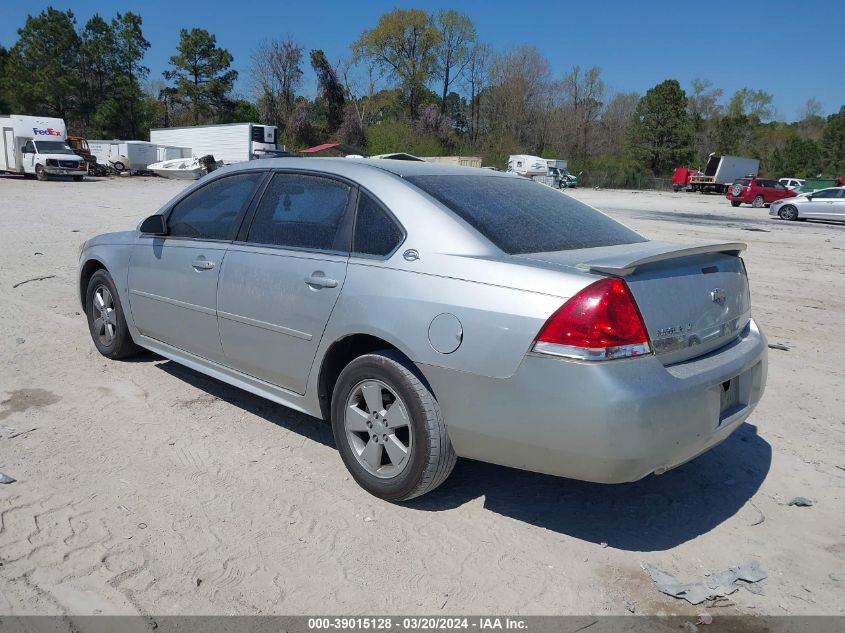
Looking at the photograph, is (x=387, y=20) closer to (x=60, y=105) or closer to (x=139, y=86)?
(x=139, y=86)

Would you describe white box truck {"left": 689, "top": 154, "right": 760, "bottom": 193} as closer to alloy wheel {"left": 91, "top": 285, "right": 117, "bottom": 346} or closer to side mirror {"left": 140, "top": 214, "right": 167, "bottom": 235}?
alloy wheel {"left": 91, "top": 285, "right": 117, "bottom": 346}

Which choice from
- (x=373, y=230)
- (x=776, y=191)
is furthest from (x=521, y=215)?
(x=776, y=191)

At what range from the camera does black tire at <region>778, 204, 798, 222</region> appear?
92.3 feet

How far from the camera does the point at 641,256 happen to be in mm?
2930

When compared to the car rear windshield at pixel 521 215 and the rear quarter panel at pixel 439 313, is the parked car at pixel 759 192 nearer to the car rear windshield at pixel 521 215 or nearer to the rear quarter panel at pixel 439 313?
the car rear windshield at pixel 521 215

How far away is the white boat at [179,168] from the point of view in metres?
38.3

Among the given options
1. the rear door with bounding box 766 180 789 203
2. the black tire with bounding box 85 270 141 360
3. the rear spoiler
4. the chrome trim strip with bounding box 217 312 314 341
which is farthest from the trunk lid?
the rear door with bounding box 766 180 789 203

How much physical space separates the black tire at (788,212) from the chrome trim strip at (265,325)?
29668mm

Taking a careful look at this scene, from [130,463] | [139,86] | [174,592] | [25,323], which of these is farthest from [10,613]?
[139,86]

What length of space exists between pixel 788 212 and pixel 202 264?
29789 millimetres

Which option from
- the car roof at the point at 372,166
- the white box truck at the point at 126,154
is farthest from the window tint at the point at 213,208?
the white box truck at the point at 126,154

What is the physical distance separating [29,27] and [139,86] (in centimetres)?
1007

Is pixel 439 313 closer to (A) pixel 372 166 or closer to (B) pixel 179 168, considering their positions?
(A) pixel 372 166

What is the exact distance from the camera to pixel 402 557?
9.60 feet
